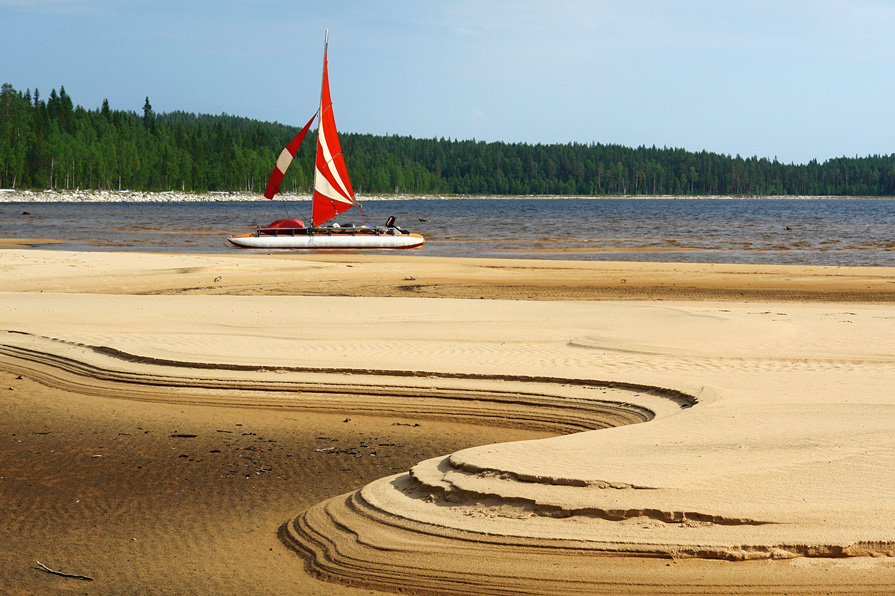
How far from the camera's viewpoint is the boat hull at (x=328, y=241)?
3784 centimetres

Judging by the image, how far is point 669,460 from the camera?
648 cm

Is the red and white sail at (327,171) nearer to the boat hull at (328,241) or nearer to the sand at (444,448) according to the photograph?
the boat hull at (328,241)

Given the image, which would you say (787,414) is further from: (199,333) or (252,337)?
(199,333)

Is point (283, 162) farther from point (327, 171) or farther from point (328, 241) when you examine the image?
point (328, 241)

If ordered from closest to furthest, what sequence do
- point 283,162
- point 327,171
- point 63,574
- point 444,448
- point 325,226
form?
point 63,574 → point 444,448 → point 283,162 → point 327,171 → point 325,226

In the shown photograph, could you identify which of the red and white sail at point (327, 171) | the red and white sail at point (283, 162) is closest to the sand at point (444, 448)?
the red and white sail at point (283, 162)

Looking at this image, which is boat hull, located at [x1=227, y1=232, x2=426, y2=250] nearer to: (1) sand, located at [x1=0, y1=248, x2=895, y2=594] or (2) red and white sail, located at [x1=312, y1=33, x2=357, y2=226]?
(2) red and white sail, located at [x1=312, y1=33, x2=357, y2=226]

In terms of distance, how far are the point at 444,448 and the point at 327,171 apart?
101 ft

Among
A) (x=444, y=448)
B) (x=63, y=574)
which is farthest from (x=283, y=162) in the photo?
(x=63, y=574)

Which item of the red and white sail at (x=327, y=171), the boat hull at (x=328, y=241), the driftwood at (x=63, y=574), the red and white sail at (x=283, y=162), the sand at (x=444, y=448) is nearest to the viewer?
the sand at (x=444, y=448)

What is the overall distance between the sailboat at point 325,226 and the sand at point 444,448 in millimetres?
20390

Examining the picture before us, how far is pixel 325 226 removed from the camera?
3938cm

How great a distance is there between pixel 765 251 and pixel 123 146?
125m

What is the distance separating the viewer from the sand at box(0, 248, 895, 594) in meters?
5.19
